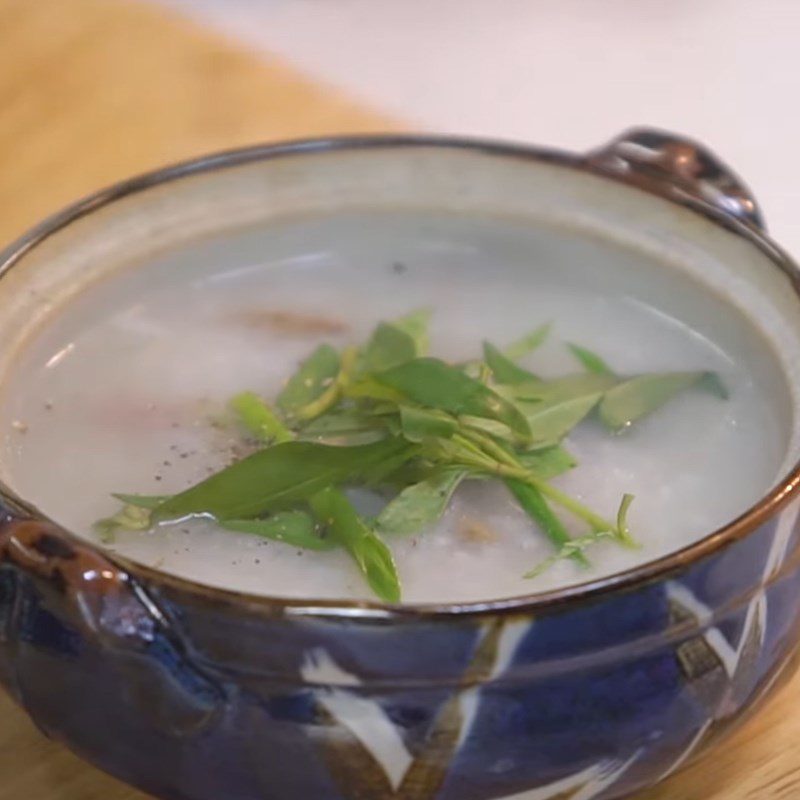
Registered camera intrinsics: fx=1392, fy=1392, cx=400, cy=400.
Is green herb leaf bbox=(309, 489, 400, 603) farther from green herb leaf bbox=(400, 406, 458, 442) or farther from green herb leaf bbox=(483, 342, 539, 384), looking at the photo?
green herb leaf bbox=(483, 342, 539, 384)

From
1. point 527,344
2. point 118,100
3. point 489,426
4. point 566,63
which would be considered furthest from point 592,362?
point 566,63

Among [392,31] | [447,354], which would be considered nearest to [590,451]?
[447,354]

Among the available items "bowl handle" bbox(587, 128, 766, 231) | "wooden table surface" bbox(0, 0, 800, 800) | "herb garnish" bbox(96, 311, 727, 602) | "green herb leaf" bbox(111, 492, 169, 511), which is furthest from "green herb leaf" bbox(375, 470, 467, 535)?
"wooden table surface" bbox(0, 0, 800, 800)

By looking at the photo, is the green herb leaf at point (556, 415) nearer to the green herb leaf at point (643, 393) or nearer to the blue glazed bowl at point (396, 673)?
the green herb leaf at point (643, 393)

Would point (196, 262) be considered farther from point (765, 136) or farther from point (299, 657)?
point (765, 136)

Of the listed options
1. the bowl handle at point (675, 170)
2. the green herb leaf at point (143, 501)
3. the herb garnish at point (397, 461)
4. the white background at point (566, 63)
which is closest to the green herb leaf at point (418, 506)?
the herb garnish at point (397, 461)

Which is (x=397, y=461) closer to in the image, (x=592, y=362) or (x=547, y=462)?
(x=547, y=462)
